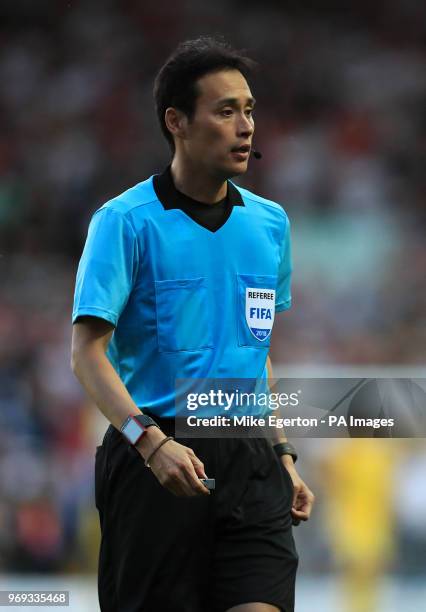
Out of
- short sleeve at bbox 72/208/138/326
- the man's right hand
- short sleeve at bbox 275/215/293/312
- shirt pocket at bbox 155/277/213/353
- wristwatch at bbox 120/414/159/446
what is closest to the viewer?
the man's right hand

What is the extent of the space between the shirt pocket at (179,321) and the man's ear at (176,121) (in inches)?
17.4

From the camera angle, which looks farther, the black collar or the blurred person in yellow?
the blurred person in yellow

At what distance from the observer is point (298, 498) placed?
3150 millimetres

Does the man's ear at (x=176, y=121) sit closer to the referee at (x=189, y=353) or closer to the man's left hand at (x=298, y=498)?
the referee at (x=189, y=353)

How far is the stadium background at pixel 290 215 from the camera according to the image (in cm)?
599

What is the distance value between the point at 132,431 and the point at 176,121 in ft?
2.96

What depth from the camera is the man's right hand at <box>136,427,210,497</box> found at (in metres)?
2.61

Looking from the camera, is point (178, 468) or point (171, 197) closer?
point (178, 468)

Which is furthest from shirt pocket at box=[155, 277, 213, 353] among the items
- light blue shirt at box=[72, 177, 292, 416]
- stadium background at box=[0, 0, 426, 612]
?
stadium background at box=[0, 0, 426, 612]

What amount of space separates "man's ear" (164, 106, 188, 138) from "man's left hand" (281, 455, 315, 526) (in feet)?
2.95

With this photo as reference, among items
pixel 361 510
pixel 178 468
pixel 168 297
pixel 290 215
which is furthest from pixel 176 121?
pixel 290 215

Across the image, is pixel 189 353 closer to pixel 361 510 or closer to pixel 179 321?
pixel 179 321

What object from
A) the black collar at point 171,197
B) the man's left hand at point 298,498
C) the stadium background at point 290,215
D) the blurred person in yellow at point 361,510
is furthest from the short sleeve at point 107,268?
the blurred person in yellow at point 361,510

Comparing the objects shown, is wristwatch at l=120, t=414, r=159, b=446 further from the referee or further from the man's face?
the man's face
